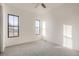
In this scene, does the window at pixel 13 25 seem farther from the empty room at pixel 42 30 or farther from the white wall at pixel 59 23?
the white wall at pixel 59 23

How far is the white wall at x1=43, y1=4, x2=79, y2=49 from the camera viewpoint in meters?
3.37

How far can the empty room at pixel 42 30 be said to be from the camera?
3098 millimetres

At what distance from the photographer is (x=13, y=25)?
310 centimetres

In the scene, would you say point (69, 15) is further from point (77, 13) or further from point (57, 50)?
point (57, 50)

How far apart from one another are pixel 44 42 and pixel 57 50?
1.74 ft

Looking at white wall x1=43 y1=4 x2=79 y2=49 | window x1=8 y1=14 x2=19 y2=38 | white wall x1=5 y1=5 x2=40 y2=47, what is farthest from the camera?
white wall x1=43 y1=4 x2=79 y2=49

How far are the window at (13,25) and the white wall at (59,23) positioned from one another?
985mm

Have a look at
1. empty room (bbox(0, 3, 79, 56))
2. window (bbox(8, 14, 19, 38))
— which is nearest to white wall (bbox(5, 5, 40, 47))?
empty room (bbox(0, 3, 79, 56))

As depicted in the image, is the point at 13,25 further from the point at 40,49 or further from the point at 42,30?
the point at 40,49

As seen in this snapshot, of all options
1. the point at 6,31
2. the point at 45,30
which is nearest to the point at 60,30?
the point at 45,30

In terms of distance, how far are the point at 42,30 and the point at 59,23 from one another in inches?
26.6

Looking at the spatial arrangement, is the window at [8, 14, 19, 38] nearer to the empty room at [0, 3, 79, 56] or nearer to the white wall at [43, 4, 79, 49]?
the empty room at [0, 3, 79, 56]

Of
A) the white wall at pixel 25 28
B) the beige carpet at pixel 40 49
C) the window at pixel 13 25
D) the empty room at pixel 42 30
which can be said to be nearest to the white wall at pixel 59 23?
the empty room at pixel 42 30

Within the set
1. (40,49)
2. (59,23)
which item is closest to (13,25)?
(40,49)
